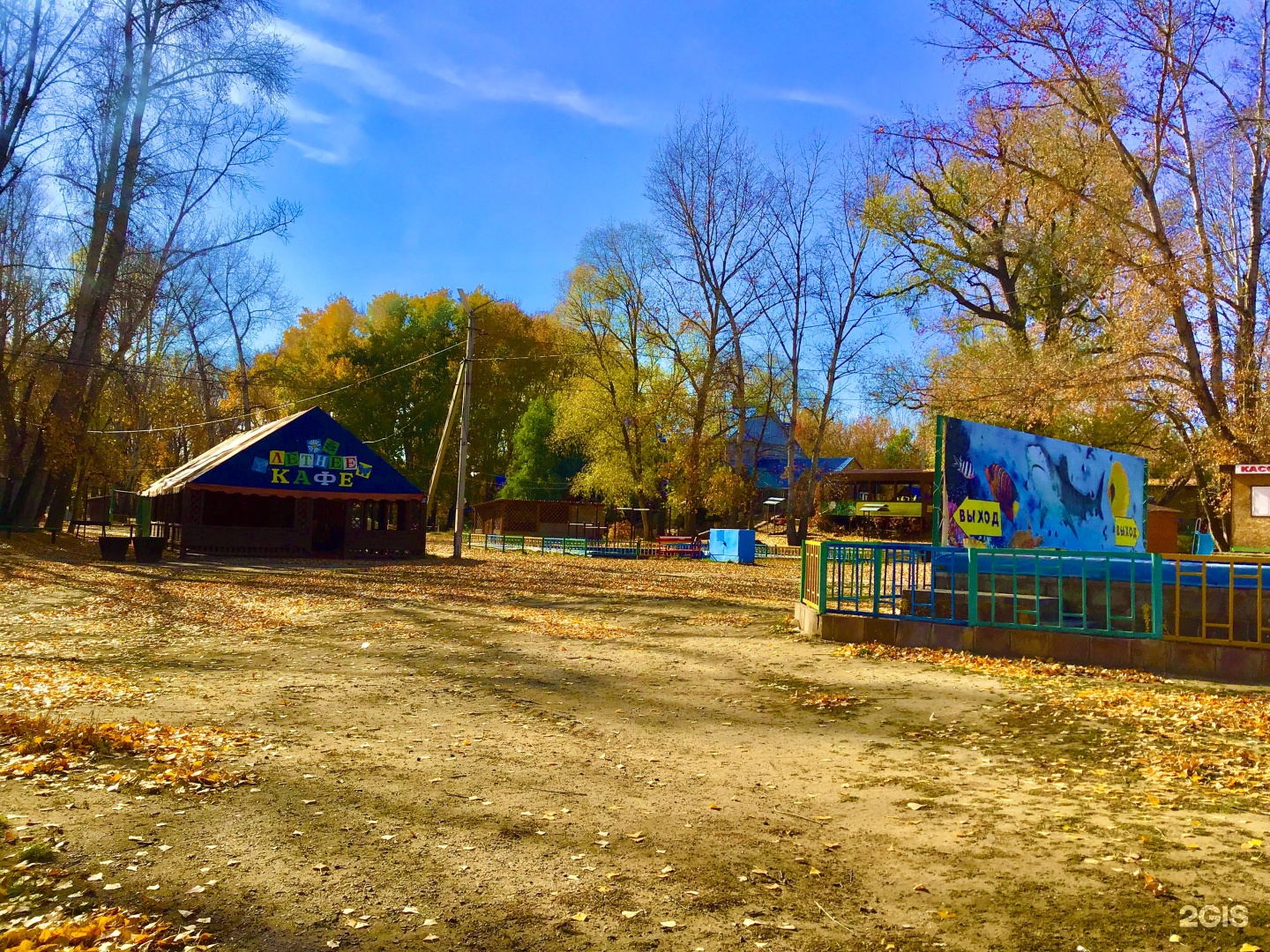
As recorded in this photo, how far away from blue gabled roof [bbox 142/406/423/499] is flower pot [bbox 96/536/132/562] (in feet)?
12.2

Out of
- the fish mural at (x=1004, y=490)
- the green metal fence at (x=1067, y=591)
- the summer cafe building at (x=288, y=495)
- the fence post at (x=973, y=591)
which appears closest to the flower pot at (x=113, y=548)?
the summer cafe building at (x=288, y=495)

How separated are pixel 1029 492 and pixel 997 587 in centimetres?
563

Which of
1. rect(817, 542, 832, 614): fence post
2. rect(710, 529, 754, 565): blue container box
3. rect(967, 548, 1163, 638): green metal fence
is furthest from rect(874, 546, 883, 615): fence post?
rect(710, 529, 754, 565): blue container box

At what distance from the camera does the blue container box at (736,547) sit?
3328 cm

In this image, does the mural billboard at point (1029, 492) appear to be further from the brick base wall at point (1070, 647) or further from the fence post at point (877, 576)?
the brick base wall at point (1070, 647)

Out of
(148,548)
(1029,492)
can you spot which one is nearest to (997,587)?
(1029,492)

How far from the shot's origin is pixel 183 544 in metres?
29.1

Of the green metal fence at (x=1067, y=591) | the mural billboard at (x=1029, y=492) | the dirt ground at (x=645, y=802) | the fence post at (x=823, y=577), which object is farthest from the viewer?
the mural billboard at (x=1029, y=492)

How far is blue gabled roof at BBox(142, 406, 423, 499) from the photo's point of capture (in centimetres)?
2941

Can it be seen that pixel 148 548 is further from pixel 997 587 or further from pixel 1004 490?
pixel 997 587

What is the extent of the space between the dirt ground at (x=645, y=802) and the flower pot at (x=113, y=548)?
14943 millimetres

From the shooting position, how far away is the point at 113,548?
81.8 ft

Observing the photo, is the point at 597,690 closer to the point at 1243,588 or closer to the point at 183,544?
the point at 1243,588

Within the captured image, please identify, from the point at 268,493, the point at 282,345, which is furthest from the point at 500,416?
the point at 268,493
